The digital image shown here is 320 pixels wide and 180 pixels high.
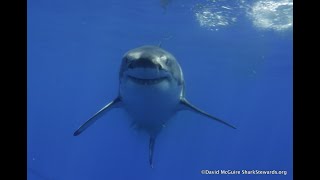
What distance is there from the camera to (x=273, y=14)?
15391 millimetres

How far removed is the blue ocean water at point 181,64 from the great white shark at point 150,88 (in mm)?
958

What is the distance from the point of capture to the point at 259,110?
49.3 metres

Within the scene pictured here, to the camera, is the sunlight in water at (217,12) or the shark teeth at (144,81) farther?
the sunlight in water at (217,12)

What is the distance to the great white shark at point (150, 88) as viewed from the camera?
572cm

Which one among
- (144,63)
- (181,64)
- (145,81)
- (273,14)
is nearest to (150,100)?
(145,81)

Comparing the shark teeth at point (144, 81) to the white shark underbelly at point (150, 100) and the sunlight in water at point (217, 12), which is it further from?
the sunlight in water at point (217, 12)

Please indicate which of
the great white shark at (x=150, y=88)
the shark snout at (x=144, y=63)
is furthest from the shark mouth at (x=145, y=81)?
the shark snout at (x=144, y=63)

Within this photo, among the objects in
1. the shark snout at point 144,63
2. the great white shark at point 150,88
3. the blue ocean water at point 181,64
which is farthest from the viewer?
the blue ocean water at point 181,64

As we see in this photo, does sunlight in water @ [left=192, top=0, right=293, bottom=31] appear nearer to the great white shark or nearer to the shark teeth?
the great white shark

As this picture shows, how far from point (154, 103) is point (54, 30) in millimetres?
16552

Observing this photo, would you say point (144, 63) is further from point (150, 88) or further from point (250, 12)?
point (250, 12)

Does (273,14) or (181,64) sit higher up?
(273,14)

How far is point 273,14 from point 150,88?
36.4 ft

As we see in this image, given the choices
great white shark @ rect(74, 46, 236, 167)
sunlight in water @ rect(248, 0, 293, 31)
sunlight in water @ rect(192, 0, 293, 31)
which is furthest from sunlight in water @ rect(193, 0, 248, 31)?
great white shark @ rect(74, 46, 236, 167)
